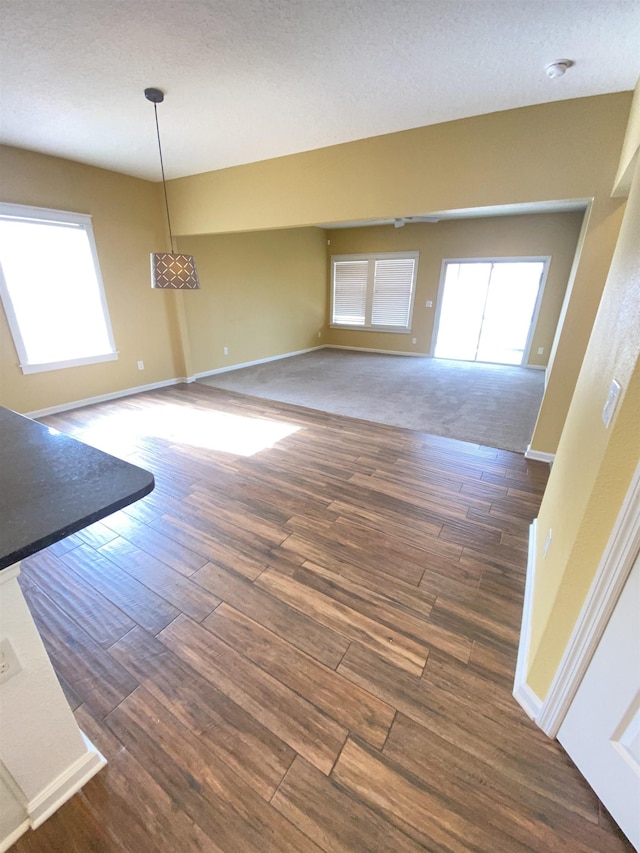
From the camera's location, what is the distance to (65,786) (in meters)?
1.02

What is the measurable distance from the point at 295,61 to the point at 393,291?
5901 mm

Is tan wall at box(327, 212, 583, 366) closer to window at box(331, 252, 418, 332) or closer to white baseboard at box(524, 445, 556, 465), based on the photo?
window at box(331, 252, 418, 332)

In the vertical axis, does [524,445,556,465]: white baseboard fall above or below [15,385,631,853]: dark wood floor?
above

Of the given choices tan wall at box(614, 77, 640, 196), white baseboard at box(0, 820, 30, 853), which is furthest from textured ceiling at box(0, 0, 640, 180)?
white baseboard at box(0, 820, 30, 853)

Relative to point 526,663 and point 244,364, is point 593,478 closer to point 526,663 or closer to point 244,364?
point 526,663

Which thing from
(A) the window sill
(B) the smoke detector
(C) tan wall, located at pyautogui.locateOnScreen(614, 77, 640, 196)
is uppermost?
(B) the smoke detector

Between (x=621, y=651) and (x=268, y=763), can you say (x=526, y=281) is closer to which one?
(x=621, y=651)

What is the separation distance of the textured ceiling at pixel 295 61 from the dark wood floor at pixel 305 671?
8.78 ft

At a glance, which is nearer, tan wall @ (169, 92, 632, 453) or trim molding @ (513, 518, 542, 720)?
trim molding @ (513, 518, 542, 720)

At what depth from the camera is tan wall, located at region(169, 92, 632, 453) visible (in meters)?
2.29

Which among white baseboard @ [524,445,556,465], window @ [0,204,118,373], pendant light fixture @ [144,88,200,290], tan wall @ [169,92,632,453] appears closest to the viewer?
tan wall @ [169,92,632,453]

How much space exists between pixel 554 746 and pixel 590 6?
307 centimetres

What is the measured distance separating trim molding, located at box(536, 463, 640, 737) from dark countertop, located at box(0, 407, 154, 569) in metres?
1.29

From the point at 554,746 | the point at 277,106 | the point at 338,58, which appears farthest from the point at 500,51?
the point at 554,746
